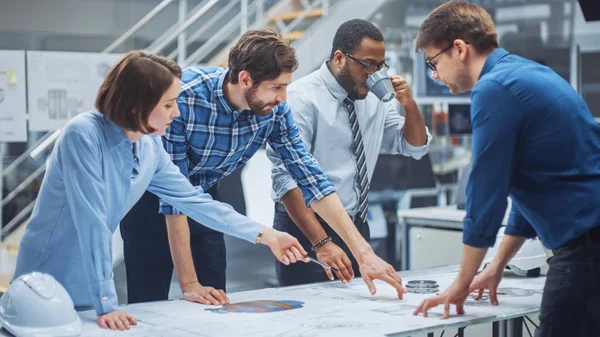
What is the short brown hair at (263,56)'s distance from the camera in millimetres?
2297

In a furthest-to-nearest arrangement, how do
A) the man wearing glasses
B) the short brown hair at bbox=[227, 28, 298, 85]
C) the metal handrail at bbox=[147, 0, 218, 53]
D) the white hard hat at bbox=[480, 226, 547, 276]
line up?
the metal handrail at bbox=[147, 0, 218, 53] < the man wearing glasses < the white hard hat at bbox=[480, 226, 547, 276] < the short brown hair at bbox=[227, 28, 298, 85]

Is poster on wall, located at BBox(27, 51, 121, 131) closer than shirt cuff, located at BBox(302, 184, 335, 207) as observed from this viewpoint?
No

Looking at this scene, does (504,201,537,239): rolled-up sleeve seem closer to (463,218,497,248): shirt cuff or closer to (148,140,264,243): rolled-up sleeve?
(463,218,497,248): shirt cuff

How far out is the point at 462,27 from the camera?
1916mm

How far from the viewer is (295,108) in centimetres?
280

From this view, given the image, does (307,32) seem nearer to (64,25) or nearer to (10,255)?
(64,25)

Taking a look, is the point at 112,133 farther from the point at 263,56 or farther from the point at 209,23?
the point at 209,23

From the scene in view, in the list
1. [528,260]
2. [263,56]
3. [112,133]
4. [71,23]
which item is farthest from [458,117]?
[112,133]

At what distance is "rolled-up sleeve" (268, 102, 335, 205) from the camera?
249 cm

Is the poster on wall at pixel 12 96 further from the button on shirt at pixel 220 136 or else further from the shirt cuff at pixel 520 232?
the shirt cuff at pixel 520 232

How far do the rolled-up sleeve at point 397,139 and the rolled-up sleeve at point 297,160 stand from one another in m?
0.56

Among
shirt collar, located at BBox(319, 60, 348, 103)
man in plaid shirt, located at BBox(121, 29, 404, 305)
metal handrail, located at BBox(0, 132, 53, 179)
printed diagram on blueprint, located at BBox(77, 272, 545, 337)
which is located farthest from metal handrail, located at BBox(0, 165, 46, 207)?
printed diagram on blueprint, located at BBox(77, 272, 545, 337)

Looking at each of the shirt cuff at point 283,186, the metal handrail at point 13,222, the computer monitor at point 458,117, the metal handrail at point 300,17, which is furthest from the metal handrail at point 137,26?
the computer monitor at point 458,117

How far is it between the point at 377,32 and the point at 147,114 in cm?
114
